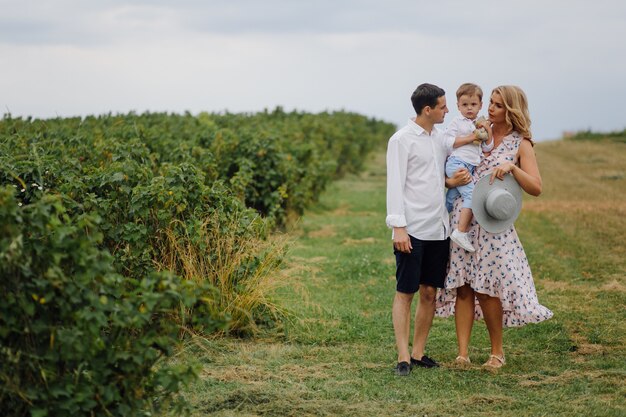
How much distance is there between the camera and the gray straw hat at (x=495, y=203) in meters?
6.87

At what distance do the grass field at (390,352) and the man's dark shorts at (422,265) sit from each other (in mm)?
695

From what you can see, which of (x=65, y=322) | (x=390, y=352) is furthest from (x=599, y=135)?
(x=65, y=322)

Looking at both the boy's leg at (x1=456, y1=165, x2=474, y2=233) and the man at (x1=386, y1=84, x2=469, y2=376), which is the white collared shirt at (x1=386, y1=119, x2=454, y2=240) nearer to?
the man at (x1=386, y1=84, x2=469, y2=376)

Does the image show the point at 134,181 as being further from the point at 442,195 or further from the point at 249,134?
the point at 249,134

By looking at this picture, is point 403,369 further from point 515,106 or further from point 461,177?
point 515,106

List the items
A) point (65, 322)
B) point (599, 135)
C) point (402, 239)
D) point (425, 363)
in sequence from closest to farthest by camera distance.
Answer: point (65, 322) < point (402, 239) < point (425, 363) < point (599, 135)

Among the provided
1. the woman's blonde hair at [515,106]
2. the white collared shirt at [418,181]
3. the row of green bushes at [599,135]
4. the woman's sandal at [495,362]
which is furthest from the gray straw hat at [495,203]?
the row of green bushes at [599,135]

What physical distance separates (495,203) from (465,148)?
500 mm

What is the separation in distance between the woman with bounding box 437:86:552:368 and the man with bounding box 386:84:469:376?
0.73ft

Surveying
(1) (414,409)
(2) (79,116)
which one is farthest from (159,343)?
A: (2) (79,116)

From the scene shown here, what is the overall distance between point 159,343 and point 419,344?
3.07 m

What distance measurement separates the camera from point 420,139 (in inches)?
275

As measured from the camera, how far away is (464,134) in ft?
23.0

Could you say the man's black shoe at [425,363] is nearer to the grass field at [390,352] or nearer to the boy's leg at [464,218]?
the grass field at [390,352]
